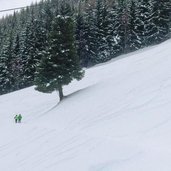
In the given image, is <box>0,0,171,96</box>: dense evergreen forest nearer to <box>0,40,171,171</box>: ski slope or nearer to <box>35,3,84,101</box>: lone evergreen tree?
<box>35,3,84,101</box>: lone evergreen tree

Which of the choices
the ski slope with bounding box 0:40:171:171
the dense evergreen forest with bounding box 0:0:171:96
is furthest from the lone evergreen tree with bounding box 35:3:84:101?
the dense evergreen forest with bounding box 0:0:171:96

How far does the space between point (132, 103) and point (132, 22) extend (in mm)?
43706

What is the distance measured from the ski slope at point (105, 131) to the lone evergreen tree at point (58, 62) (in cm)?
242

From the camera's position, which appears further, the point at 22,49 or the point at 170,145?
the point at 22,49

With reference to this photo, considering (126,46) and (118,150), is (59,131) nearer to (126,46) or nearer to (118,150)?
(118,150)

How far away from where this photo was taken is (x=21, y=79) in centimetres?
6938

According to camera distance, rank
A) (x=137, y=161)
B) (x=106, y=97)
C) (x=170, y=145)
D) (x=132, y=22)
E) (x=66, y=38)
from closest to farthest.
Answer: (x=137, y=161)
(x=170, y=145)
(x=106, y=97)
(x=66, y=38)
(x=132, y=22)

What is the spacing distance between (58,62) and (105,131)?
20.0m

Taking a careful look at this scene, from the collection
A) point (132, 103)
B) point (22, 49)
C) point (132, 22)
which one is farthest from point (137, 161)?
point (22, 49)

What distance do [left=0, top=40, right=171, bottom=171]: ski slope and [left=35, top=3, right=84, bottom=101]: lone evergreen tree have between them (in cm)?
242

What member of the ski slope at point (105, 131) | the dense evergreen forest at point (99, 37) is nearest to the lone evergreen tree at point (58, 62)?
the ski slope at point (105, 131)

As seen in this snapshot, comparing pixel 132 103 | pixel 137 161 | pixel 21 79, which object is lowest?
pixel 21 79

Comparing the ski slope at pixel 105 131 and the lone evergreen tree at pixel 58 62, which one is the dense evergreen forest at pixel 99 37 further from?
the ski slope at pixel 105 131

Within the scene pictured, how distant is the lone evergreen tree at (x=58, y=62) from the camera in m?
40.5
